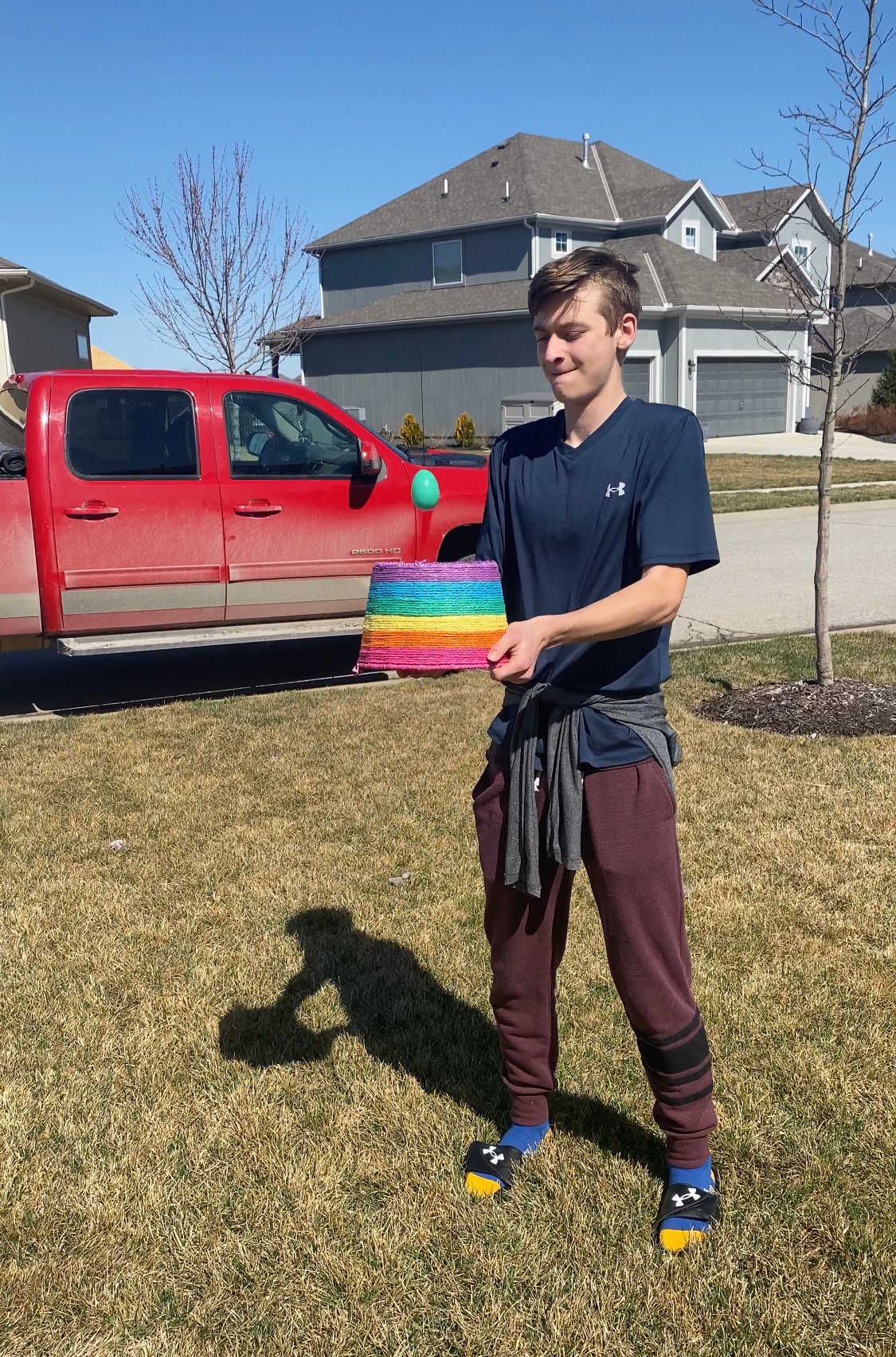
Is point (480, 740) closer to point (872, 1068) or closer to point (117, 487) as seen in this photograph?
point (117, 487)

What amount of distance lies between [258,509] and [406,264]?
3022 centimetres

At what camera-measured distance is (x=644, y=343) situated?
30.7 metres

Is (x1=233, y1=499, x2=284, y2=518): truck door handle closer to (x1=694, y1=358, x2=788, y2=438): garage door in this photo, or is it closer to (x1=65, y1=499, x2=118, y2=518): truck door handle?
(x1=65, y1=499, x2=118, y2=518): truck door handle

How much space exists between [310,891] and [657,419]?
2722 millimetres

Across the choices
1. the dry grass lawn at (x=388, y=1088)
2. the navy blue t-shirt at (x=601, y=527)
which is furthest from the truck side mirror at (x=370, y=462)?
the navy blue t-shirt at (x=601, y=527)

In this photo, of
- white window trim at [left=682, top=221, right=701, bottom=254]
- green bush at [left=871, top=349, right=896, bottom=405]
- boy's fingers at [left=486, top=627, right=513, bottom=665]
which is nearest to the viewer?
boy's fingers at [left=486, top=627, right=513, bottom=665]

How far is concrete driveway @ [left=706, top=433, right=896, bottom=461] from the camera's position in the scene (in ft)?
92.6

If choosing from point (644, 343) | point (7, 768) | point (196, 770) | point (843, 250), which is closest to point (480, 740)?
point (196, 770)

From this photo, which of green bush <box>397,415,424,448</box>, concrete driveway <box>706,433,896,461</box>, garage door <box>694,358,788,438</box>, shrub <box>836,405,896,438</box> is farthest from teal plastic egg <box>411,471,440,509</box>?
shrub <box>836,405,896,438</box>

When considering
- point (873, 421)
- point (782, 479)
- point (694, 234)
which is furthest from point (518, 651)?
point (694, 234)

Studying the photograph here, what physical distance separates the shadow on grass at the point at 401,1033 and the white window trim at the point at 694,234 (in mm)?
33880

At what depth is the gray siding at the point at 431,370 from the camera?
3127cm

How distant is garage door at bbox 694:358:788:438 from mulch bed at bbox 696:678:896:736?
2579 centimetres

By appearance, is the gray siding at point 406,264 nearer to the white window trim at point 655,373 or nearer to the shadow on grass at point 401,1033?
the white window trim at point 655,373
